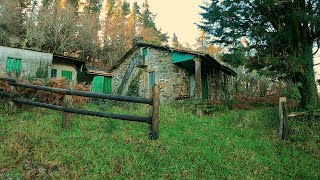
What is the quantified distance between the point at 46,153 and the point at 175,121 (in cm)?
379

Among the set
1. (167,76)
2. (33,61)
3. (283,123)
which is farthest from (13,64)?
(283,123)

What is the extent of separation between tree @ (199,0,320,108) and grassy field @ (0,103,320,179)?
9.62ft

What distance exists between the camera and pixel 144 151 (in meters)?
4.81

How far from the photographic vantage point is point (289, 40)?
31.0 feet

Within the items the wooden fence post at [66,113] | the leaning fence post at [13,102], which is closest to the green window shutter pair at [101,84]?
the leaning fence post at [13,102]

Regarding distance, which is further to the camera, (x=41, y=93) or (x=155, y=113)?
(x=41, y=93)

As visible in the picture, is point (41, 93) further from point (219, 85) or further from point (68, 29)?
point (68, 29)

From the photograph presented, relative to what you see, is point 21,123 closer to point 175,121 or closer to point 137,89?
point 175,121

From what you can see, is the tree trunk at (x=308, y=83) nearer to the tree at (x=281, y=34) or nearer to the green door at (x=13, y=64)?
the tree at (x=281, y=34)

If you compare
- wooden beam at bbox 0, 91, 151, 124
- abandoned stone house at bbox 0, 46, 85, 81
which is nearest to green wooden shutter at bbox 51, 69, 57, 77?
abandoned stone house at bbox 0, 46, 85, 81

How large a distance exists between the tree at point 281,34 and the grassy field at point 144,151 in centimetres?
293

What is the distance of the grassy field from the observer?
424 cm

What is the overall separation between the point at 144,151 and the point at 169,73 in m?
11.9

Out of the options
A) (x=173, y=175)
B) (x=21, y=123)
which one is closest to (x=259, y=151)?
(x=173, y=175)
